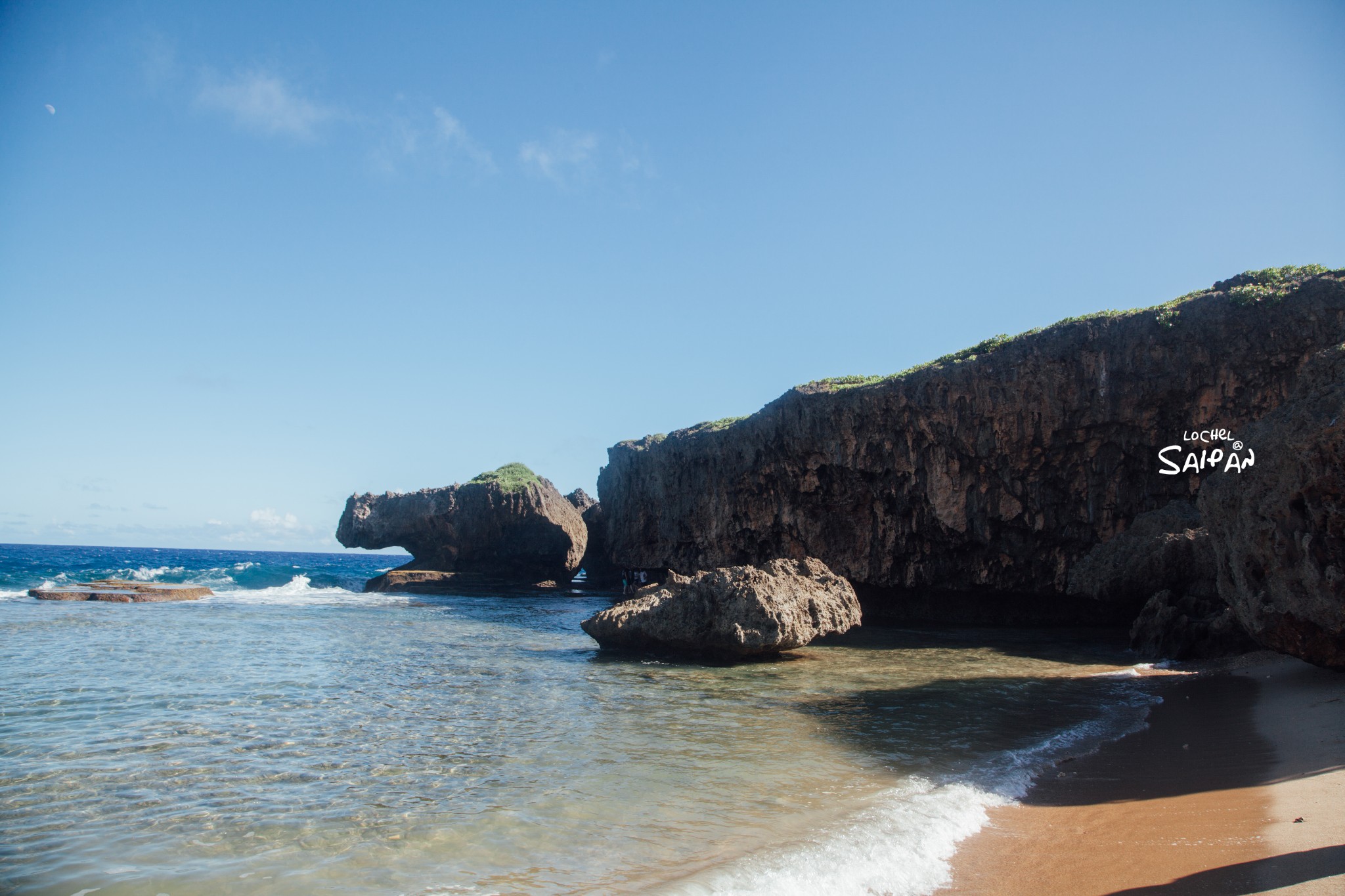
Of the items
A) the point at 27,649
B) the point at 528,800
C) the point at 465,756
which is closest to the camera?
the point at 528,800

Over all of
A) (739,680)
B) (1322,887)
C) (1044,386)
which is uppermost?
(1044,386)

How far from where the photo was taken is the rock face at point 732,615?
51.4 feet

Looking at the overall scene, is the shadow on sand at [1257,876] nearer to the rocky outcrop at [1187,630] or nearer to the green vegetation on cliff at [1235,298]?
the rocky outcrop at [1187,630]

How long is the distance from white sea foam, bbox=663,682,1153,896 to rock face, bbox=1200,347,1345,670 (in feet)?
16.2

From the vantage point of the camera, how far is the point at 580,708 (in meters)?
11.2

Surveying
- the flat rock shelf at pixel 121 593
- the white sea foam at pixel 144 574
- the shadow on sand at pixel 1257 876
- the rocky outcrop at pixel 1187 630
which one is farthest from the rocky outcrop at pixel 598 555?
the shadow on sand at pixel 1257 876

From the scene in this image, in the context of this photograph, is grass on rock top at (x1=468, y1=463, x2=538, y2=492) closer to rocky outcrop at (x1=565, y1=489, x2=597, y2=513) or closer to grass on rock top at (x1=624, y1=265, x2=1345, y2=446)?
rocky outcrop at (x1=565, y1=489, x2=597, y2=513)

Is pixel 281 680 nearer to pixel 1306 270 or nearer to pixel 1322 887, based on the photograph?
pixel 1322 887

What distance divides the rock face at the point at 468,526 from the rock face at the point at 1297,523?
42252 millimetres

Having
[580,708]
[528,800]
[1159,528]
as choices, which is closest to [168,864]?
[528,800]

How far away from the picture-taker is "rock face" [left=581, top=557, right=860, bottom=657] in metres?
15.7

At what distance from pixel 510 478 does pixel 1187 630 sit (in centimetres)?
4170

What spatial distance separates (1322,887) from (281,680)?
46.4 ft

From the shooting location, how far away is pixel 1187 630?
50.2 ft
